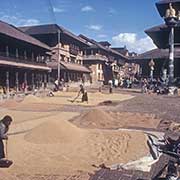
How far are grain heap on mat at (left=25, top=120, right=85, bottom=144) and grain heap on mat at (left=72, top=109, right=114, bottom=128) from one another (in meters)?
3.01

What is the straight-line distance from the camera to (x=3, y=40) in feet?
115

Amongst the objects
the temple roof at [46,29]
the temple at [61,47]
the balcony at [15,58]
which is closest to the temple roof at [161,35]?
the temple at [61,47]

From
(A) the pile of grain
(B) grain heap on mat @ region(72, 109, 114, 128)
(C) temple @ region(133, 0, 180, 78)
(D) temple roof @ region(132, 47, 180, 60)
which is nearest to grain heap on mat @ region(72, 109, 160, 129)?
(B) grain heap on mat @ region(72, 109, 114, 128)

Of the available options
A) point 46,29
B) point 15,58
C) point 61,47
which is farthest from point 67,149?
point 46,29

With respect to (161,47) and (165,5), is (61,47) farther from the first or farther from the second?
(165,5)

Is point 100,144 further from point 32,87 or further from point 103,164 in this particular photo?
point 32,87

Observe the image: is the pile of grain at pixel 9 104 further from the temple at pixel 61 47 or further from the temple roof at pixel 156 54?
the temple roof at pixel 156 54

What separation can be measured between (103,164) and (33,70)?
1344 inches

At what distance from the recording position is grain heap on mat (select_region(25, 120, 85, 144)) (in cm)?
1192

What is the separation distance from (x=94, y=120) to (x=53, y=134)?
495 centimetres

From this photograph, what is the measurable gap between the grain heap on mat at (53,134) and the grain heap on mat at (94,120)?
3.01 metres

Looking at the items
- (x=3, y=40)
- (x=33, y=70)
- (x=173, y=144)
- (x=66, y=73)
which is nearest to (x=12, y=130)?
(x=173, y=144)

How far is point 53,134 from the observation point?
1223 cm

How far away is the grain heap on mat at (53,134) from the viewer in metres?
11.9
